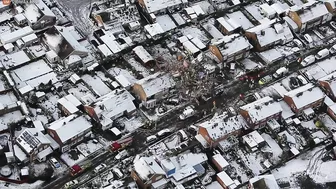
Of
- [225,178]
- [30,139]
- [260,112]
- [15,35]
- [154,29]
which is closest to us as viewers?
A: [225,178]

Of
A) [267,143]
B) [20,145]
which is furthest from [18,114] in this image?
[267,143]

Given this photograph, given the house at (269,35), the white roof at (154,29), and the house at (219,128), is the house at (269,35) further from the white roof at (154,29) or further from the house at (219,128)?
the house at (219,128)

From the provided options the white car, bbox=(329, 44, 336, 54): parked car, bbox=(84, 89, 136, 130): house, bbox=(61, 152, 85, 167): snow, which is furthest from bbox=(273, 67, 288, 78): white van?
the white car

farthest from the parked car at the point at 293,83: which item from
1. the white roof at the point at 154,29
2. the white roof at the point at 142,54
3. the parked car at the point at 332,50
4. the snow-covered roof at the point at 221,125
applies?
the white roof at the point at 154,29

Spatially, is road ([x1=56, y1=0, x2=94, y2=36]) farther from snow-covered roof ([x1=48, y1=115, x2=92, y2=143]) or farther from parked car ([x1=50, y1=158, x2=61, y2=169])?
parked car ([x1=50, y1=158, x2=61, y2=169])

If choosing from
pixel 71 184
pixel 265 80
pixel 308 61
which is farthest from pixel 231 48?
pixel 71 184

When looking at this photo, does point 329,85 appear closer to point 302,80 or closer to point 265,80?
point 302,80
